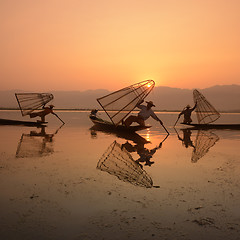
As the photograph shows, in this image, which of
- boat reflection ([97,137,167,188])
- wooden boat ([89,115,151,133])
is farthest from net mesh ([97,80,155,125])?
boat reflection ([97,137,167,188])

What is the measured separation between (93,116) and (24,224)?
20662 millimetres

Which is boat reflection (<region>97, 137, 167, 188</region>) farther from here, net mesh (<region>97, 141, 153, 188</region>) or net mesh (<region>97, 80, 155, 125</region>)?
net mesh (<region>97, 80, 155, 125</region>)

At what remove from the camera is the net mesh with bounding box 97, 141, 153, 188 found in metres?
6.10

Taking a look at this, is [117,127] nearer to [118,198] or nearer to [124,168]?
[124,168]

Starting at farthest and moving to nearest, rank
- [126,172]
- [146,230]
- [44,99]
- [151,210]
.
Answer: [44,99] < [126,172] < [151,210] < [146,230]

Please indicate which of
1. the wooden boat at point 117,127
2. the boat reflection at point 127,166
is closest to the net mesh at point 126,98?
the wooden boat at point 117,127

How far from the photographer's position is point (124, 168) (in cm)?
730

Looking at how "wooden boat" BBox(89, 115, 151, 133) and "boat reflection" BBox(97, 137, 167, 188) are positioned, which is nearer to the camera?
"boat reflection" BBox(97, 137, 167, 188)

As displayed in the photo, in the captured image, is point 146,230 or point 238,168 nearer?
point 146,230

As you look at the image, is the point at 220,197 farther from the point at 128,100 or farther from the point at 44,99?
the point at 44,99

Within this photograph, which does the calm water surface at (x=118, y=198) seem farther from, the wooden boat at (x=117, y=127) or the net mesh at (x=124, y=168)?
the wooden boat at (x=117, y=127)

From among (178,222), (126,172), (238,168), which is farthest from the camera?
(238,168)

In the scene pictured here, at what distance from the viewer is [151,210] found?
428 centimetres

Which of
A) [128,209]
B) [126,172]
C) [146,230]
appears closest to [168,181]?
[126,172]
